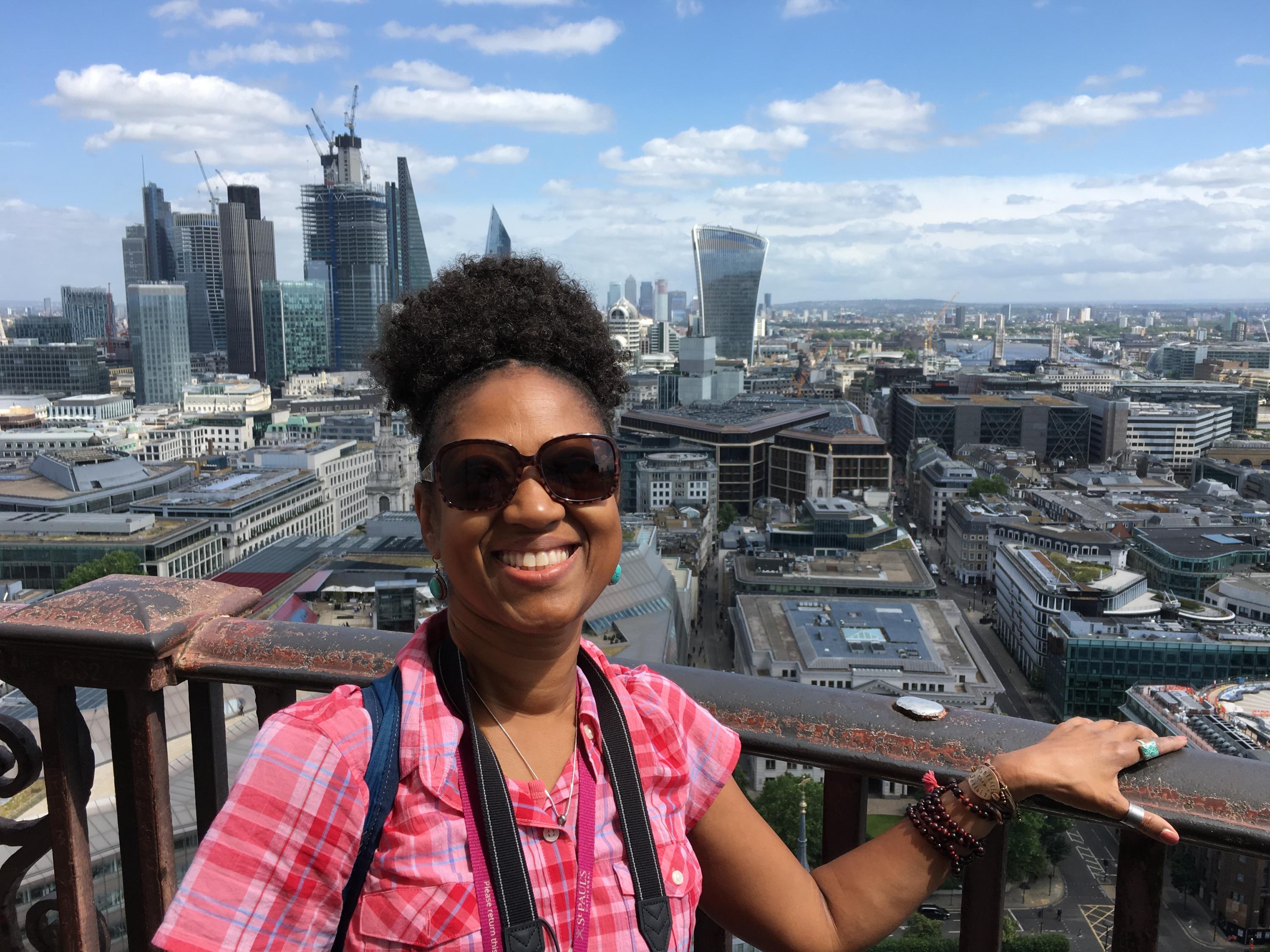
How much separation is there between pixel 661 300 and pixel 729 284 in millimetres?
77397

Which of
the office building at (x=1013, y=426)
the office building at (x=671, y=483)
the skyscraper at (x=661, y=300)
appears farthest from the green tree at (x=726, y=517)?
the skyscraper at (x=661, y=300)

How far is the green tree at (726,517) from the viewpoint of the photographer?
2897 cm

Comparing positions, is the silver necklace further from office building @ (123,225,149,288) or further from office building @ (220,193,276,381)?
office building @ (123,225,149,288)

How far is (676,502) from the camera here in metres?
28.4

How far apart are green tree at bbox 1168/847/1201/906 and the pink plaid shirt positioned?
33.2 feet

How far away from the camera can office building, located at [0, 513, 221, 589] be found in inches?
841

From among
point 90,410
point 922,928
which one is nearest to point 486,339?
point 922,928

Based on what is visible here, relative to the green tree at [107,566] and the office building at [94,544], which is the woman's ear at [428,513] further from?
the office building at [94,544]

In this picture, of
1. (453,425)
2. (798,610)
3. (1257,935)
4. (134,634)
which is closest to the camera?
(453,425)

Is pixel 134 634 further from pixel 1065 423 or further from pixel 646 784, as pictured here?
pixel 1065 423

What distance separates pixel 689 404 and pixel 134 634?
131ft

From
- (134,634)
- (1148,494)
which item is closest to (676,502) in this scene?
(1148,494)

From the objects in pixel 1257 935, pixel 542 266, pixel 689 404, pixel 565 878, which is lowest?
pixel 1257 935

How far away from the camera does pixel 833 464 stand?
30.9 m
